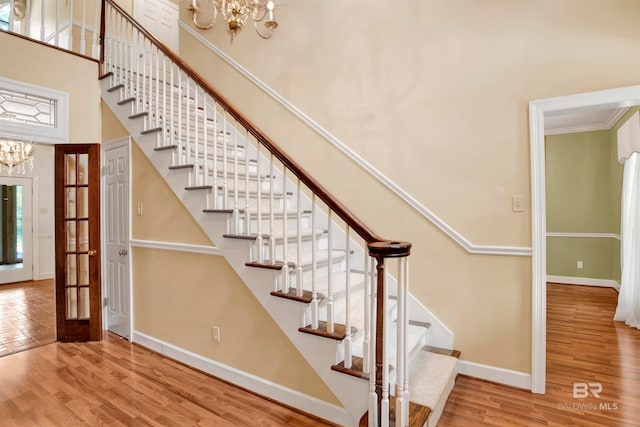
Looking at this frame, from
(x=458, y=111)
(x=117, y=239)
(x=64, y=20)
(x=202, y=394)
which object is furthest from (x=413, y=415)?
(x=64, y=20)

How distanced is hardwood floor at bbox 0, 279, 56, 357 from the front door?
37 centimetres

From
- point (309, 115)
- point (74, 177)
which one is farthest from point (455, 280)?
point (74, 177)

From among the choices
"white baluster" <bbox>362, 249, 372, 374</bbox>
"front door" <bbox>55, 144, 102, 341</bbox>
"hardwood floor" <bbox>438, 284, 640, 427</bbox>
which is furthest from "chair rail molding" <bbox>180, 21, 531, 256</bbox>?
"front door" <bbox>55, 144, 102, 341</bbox>

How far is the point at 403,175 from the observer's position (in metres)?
2.92

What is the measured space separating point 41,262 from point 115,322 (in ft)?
14.6

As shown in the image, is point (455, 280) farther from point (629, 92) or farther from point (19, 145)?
point (19, 145)

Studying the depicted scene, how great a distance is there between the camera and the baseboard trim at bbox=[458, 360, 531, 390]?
2422 mm

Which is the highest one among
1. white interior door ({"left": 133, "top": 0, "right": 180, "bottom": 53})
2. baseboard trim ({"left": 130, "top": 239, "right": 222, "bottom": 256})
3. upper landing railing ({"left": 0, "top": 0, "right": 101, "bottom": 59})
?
white interior door ({"left": 133, "top": 0, "right": 180, "bottom": 53})

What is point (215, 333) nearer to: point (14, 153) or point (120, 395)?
point (120, 395)

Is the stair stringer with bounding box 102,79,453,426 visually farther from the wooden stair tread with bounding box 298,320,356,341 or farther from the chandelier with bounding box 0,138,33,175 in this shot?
the chandelier with bounding box 0,138,33,175

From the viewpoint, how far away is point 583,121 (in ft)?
17.7

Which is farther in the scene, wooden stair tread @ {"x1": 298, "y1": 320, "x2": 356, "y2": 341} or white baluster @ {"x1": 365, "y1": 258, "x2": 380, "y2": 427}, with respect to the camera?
wooden stair tread @ {"x1": 298, "y1": 320, "x2": 356, "y2": 341}

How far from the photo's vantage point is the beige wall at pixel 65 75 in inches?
122

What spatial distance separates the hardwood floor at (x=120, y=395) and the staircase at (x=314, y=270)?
2.01 feet
